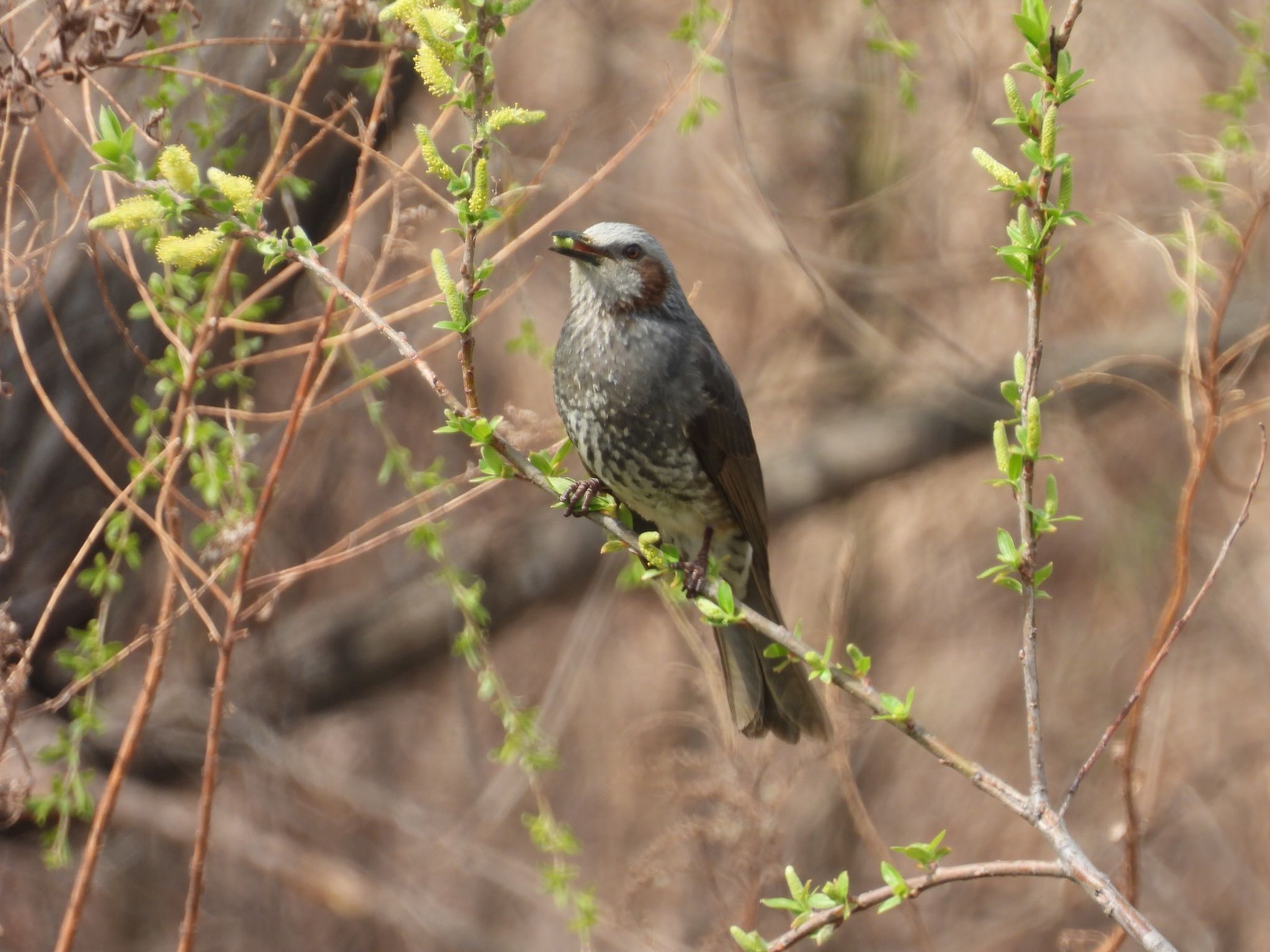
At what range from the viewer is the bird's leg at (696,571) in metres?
3.10

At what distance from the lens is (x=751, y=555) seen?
3.94 meters

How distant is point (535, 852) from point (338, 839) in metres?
1.33

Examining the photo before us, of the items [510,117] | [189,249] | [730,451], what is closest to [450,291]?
[510,117]

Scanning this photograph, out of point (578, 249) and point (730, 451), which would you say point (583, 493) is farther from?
point (578, 249)

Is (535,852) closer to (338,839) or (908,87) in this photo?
(338,839)

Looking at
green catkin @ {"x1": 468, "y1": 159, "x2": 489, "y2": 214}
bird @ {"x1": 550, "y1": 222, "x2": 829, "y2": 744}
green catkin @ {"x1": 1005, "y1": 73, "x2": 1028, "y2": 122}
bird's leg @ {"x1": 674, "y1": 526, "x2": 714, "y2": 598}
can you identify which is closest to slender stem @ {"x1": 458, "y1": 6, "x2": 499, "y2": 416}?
green catkin @ {"x1": 468, "y1": 159, "x2": 489, "y2": 214}

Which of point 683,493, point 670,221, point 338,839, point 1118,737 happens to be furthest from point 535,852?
point 683,493

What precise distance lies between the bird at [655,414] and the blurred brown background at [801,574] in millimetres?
2197

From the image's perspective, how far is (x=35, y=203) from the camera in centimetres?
413

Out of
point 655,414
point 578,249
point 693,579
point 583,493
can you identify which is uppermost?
point 578,249

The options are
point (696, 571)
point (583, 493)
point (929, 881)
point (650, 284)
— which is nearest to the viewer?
point (929, 881)

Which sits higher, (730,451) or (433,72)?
(433,72)

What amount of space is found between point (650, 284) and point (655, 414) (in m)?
0.39

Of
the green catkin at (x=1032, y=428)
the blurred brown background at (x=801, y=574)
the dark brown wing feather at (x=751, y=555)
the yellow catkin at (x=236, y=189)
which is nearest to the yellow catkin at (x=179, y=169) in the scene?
the yellow catkin at (x=236, y=189)
